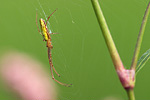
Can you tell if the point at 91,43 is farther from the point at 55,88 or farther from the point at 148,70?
the point at 55,88

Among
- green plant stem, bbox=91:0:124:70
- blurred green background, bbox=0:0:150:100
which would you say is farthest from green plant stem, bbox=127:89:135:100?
blurred green background, bbox=0:0:150:100

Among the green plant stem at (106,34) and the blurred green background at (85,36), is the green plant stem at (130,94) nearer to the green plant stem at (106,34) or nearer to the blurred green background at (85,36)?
the green plant stem at (106,34)

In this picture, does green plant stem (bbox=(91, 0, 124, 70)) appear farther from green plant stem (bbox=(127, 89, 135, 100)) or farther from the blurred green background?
the blurred green background

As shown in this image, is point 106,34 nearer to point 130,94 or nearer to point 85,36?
point 130,94

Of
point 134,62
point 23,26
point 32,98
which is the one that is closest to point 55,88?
point 32,98

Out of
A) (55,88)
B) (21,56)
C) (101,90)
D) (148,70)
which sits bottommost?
(148,70)

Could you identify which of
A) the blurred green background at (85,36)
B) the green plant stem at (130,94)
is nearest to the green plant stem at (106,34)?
the green plant stem at (130,94)

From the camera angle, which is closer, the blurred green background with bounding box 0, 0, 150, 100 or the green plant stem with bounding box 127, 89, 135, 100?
the green plant stem with bounding box 127, 89, 135, 100

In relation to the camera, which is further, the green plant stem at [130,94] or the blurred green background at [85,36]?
the blurred green background at [85,36]

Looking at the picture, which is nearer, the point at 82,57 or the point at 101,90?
the point at 101,90
